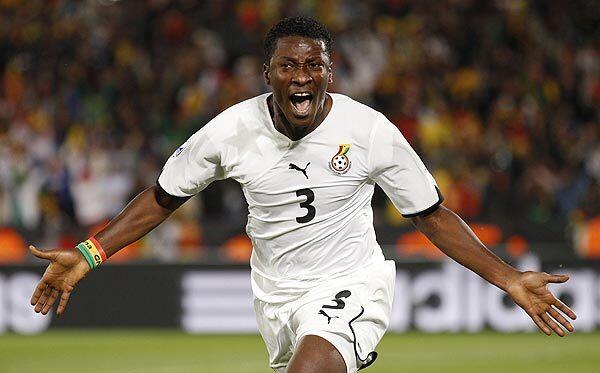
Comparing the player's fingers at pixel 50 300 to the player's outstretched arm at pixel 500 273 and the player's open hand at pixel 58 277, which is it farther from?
the player's outstretched arm at pixel 500 273

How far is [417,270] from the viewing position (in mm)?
13109

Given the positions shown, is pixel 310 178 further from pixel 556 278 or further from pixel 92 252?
pixel 556 278

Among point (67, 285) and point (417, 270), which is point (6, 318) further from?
point (67, 285)

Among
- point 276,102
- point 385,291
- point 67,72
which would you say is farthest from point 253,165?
point 67,72

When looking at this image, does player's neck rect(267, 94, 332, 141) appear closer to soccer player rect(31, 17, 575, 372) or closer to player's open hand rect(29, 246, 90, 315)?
soccer player rect(31, 17, 575, 372)

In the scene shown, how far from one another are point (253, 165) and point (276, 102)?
32 centimetres

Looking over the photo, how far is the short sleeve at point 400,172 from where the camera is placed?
569 cm

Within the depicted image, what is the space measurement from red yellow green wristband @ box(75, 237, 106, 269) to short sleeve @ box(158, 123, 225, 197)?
1.43ft

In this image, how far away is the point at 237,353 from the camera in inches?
459

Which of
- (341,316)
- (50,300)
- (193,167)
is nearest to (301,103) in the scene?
(193,167)

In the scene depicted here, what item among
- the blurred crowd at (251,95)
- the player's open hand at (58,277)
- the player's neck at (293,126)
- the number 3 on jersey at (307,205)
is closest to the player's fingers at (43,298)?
the player's open hand at (58,277)

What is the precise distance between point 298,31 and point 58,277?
1593 mm

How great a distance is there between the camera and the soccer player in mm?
5562

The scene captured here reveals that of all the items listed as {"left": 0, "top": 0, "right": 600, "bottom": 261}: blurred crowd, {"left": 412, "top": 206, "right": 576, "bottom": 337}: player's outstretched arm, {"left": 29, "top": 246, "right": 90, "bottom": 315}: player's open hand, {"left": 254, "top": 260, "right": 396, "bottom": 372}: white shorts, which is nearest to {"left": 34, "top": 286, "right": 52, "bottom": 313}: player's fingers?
{"left": 29, "top": 246, "right": 90, "bottom": 315}: player's open hand
